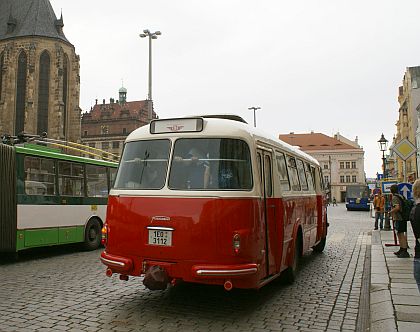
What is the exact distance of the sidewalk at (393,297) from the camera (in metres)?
5.39

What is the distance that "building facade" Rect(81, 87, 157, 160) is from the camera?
110 metres

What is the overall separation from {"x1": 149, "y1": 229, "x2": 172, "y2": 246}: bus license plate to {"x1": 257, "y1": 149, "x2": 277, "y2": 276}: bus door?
1412mm

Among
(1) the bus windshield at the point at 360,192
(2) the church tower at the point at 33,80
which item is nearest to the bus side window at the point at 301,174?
(1) the bus windshield at the point at 360,192

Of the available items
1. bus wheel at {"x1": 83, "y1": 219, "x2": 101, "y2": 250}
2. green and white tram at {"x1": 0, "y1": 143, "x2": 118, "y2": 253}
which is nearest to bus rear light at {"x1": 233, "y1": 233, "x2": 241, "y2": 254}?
green and white tram at {"x1": 0, "y1": 143, "x2": 118, "y2": 253}

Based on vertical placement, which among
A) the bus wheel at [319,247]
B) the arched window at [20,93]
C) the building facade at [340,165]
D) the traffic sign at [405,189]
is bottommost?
the bus wheel at [319,247]

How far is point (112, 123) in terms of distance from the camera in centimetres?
11175

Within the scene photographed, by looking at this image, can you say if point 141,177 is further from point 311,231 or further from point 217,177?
point 311,231

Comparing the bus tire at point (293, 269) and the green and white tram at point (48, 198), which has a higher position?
the green and white tram at point (48, 198)

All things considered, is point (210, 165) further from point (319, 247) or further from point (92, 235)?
point (92, 235)

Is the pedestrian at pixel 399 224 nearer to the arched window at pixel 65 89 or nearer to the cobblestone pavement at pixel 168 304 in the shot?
the cobblestone pavement at pixel 168 304

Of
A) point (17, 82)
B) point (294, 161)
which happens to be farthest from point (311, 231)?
point (17, 82)

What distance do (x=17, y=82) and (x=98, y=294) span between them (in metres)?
55.1

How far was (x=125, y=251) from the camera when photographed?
632 centimetres

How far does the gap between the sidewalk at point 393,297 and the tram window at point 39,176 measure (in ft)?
27.9
